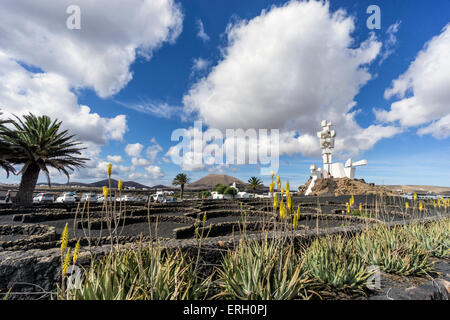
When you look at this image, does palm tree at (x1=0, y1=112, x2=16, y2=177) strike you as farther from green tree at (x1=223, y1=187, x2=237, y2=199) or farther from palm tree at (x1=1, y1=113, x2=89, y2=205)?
green tree at (x1=223, y1=187, x2=237, y2=199)

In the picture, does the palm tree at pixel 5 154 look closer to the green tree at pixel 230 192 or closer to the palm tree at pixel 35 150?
the palm tree at pixel 35 150

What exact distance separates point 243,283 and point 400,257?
2750mm

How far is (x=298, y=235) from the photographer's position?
4242 millimetres

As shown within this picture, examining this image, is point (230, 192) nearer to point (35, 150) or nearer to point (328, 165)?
point (328, 165)

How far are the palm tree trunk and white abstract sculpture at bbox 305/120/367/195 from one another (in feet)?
107

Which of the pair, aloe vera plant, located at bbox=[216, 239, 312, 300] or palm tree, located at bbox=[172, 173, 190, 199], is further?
palm tree, located at bbox=[172, 173, 190, 199]

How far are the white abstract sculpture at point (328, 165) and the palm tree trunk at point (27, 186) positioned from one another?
3268 centimetres

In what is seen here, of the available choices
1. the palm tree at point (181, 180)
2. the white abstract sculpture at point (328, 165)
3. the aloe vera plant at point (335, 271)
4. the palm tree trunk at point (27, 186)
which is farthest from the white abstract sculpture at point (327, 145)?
the palm tree trunk at point (27, 186)

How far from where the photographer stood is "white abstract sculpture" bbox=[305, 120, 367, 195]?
33.6 m

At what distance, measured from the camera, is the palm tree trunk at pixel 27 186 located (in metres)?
14.4

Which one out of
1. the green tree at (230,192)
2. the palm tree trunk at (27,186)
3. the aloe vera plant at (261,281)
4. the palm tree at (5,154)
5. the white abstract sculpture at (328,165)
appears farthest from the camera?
the green tree at (230,192)

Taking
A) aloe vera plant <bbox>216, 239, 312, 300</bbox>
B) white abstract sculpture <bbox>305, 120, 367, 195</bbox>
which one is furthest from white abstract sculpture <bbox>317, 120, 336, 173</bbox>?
aloe vera plant <bbox>216, 239, 312, 300</bbox>
